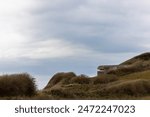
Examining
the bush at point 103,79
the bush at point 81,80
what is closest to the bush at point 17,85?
the bush at point 103,79

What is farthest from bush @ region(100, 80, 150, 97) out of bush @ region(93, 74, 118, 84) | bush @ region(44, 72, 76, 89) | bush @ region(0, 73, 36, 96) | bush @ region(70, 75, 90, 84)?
bush @ region(44, 72, 76, 89)

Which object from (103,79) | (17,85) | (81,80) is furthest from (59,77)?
(17,85)

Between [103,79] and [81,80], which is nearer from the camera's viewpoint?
[103,79]

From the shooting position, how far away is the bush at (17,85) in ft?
71.5

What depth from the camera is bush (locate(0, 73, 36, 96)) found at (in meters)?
21.8

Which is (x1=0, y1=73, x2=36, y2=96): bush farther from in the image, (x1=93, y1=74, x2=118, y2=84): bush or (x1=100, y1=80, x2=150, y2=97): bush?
(x1=93, y1=74, x2=118, y2=84): bush

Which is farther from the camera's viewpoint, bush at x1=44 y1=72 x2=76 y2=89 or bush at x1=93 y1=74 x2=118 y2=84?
bush at x1=44 y1=72 x2=76 y2=89

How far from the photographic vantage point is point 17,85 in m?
22.1

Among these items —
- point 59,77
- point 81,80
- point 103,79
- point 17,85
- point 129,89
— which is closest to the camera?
point 17,85

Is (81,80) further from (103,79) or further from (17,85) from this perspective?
(17,85)

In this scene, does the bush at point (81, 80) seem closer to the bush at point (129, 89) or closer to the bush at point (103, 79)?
the bush at point (103, 79)

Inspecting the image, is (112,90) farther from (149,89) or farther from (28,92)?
(28,92)

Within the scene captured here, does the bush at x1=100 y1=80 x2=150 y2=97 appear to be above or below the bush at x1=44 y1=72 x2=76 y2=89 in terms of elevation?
below

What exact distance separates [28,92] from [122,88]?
747 cm
